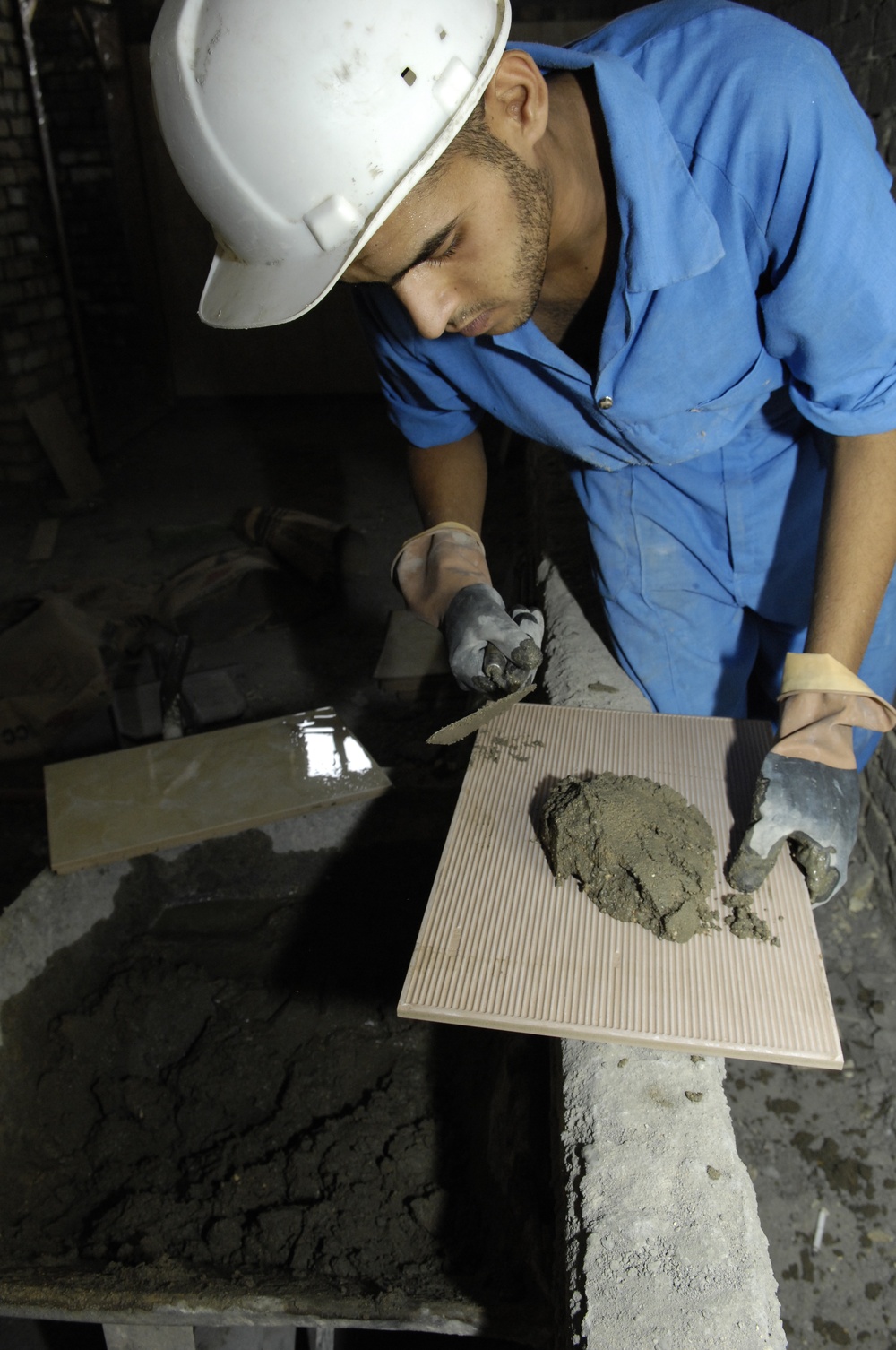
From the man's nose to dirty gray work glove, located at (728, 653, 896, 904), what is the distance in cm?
77

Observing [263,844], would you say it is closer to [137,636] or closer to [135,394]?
[137,636]

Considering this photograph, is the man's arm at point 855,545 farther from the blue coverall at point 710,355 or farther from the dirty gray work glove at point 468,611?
the dirty gray work glove at point 468,611

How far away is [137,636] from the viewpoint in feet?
12.8

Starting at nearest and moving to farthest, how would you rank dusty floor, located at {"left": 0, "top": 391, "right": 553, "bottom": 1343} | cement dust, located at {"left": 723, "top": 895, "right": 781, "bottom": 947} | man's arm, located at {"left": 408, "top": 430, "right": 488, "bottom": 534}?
cement dust, located at {"left": 723, "top": 895, "right": 781, "bottom": 947}
dusty floor, located at {"left": 0, "top": 391, "right": 553, "bottom": 1343}
man's arm, located at {"left": 408, "top": 430, "right": 488, "bottom": 534}

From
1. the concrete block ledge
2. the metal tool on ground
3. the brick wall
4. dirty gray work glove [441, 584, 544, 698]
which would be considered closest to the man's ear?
dirty gray work glove [441, 584, 544, 698]

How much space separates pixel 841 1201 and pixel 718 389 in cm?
173

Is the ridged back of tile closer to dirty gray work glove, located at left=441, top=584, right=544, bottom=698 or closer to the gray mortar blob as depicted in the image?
the gray mortar blob

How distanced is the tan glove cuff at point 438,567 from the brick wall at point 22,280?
4798 millimetres

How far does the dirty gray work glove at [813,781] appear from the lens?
4.41 ft

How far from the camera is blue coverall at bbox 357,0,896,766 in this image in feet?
4.27

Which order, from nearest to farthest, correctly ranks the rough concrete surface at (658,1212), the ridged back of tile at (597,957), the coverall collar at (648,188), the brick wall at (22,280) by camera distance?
1. the rough concrete surface at (658,1212)
2. the ridged back of tile at (597,957)
3. the coverall collar at (648,188)
4. the brick wall at (22,280)

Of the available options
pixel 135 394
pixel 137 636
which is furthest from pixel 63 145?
pixel 137 636

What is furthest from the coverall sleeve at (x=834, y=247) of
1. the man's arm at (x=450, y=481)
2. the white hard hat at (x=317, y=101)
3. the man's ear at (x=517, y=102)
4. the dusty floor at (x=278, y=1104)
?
the dusty floor at (x=278, y=1104)

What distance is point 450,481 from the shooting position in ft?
7.09
